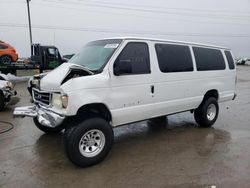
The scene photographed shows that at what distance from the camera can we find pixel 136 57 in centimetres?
503

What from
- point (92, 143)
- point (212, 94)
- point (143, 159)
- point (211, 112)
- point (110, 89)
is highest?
point (110, 89)

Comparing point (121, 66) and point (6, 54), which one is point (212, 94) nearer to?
point (121, 66)

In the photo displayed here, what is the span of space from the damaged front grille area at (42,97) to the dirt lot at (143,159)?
105cm

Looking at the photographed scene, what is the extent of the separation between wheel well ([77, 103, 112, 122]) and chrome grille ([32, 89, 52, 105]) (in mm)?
635

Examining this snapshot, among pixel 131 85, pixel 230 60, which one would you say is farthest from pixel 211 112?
pixel 131 85

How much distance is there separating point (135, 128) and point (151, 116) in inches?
62.3

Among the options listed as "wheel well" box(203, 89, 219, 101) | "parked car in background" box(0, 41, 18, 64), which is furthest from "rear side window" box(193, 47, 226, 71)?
"parked car in background" box(0, 41, 18, 64)

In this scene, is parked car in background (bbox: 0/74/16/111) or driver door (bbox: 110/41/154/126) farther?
parked car in background (bbox: 0/74/16/111)

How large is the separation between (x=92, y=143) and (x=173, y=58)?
2708 millimetres

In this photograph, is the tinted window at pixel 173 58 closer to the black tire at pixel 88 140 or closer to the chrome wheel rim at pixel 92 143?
the black tire at pixel 88 140

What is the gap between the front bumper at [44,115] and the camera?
4230 millimetres

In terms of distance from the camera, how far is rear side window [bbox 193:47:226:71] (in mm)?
6504

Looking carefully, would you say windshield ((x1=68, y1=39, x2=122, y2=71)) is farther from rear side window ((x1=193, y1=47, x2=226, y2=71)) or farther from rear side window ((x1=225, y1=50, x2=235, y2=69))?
rear side window ((x1=225, y1=50, x2=235, y2=69))

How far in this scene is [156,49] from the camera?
541 centimetres
